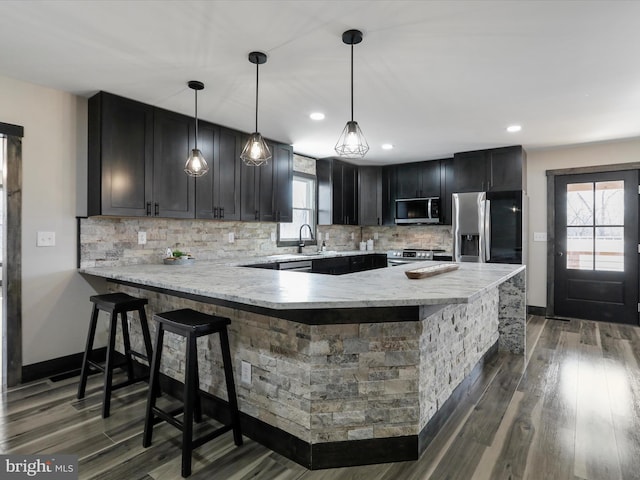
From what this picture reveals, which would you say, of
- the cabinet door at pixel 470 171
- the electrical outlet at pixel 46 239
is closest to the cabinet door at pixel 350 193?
the cabinet door at pixel 470 171

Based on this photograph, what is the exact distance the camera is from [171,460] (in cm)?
189

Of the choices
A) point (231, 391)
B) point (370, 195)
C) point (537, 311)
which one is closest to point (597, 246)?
point (537, 311)

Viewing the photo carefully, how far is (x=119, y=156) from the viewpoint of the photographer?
10.3 feet

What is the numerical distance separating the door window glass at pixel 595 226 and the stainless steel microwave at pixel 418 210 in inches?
70.5

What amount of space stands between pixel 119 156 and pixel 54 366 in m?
1.87

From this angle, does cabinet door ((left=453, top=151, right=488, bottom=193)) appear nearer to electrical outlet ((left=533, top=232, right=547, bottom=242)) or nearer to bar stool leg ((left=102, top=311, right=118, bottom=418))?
electrical outlet ((left=533, top=232, right=547, bottom=242))

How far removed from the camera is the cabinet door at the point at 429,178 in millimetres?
5723

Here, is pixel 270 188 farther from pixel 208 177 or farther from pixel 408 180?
pixel 408 180

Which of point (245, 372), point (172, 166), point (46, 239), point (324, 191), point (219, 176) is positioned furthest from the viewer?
point (324, 191)

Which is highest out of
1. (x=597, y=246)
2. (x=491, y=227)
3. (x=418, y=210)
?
(x=418, y=210)

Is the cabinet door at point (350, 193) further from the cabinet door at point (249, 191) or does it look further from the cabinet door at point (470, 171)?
the cabinet door at point (249, 191)

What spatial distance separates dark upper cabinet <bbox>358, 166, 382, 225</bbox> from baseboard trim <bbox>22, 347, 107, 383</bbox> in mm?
4219

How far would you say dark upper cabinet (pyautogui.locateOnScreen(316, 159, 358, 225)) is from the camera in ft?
18.7

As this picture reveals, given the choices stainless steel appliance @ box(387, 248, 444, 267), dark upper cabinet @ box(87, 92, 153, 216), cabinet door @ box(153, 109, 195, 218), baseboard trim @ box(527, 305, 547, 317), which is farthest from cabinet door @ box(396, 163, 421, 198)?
dark upper cabinet @ box(87, 92, 153, 216)
